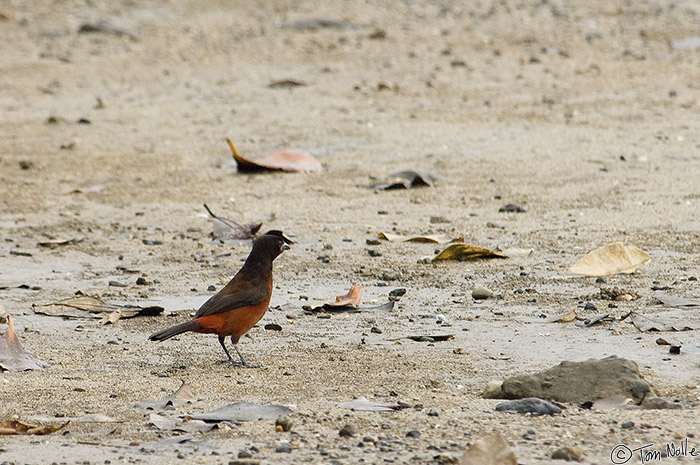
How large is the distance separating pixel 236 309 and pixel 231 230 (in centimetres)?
265

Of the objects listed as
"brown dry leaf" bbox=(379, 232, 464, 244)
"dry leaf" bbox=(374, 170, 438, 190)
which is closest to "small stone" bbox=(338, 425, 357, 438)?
"brown dry leaf" bbox=(379, 232, 464, 244)

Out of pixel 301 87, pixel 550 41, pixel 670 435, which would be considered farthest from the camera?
pixel 550 41

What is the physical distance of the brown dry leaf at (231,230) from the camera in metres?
7.96

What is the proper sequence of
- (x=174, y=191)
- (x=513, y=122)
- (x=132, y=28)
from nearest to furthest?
(x=174, y=191) < (x=513, y=122) < (x=132, y=28)

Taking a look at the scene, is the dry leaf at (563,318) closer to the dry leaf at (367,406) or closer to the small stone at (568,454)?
the dry leaf at (367,406)

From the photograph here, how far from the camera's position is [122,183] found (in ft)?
31.3

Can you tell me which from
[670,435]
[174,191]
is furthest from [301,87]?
[670,435]

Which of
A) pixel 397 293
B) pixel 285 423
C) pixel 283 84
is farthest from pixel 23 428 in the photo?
pixel 283 84

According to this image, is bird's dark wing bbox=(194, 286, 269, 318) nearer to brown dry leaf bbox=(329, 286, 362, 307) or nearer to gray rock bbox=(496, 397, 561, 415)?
brown dry leaf bbox=(329, 286, 362, 307)

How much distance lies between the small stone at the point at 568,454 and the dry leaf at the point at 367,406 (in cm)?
84

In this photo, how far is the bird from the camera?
212 inches

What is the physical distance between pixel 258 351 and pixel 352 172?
4.01 m

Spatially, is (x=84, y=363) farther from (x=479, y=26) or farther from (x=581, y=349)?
(x=479, y=26)

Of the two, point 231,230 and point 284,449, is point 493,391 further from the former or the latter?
point 231,230
